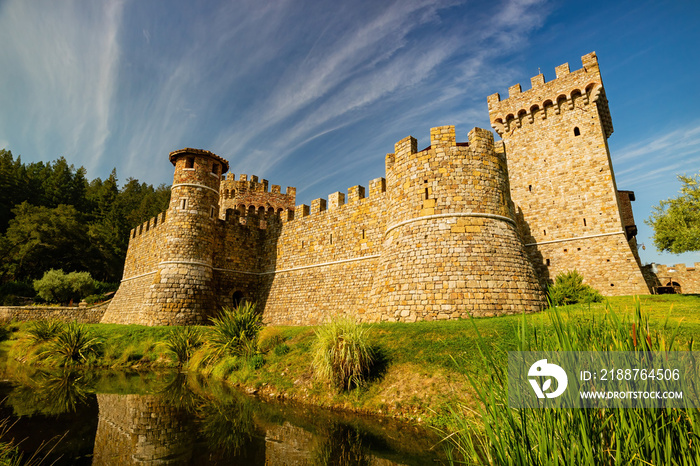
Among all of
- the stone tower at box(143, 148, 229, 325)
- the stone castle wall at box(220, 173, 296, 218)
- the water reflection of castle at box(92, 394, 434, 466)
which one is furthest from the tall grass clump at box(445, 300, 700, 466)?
the stone castle wall at box(220, 173, 296, 218)

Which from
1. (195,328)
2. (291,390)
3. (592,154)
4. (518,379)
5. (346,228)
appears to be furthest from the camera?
(346,228)

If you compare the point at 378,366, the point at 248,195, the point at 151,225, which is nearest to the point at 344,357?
the point at 378,366

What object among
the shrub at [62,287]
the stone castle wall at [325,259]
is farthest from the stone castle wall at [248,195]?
the shrub at [62,287]

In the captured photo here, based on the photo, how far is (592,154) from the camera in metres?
17.7

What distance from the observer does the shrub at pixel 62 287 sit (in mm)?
28859

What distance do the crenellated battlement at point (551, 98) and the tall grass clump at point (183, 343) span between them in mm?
20030

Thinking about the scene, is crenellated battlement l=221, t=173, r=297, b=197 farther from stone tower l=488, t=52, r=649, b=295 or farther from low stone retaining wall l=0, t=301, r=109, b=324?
stone tower l=488, t=52, r=649, b=295

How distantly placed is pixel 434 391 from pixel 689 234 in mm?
13253

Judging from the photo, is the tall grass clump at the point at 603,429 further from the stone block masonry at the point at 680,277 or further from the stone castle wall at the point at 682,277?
the stone castle wall at the point at 682,277

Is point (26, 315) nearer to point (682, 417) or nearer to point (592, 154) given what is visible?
point (682, 417)

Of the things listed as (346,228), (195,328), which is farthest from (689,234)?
(195,328)
